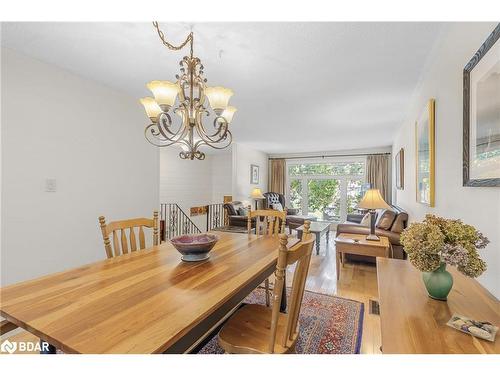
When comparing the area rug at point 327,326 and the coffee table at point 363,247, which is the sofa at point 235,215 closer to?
the coffee table at point 363,247

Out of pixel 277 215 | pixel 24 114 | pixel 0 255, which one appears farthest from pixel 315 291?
pixel 24 114

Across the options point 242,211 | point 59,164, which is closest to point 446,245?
point 59,164

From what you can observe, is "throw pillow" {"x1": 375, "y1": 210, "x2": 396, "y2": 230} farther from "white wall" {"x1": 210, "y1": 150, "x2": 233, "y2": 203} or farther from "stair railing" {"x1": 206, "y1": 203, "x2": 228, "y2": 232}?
"white wall" {"x1": 210, "y1": 150, "x2": 233, "y2": 203}

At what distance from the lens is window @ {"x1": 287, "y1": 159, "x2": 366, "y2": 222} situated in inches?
279

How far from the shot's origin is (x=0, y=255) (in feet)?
6.35

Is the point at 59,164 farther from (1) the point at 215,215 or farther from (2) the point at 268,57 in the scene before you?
(1) the point at 215,215

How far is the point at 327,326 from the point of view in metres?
2.04

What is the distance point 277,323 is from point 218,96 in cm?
146

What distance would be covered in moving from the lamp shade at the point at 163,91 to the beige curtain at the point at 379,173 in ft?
21.0

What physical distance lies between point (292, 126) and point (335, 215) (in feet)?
12.7

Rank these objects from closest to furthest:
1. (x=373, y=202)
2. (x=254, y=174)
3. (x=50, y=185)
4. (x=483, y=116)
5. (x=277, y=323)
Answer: (x=277, y=323)
(x=483, y=116)
(x=50, y=185)
(x=373, y=202)
(x=254, y=174)

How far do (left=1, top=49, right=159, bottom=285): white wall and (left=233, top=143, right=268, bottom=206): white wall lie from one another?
3232 millimetres

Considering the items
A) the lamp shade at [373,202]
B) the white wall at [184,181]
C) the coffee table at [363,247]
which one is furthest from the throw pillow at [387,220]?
the white wall at [184,181]
